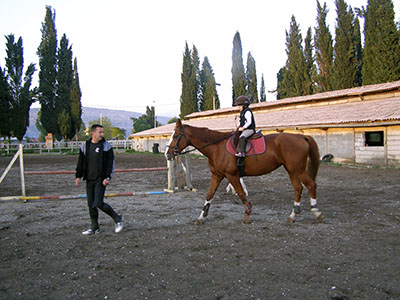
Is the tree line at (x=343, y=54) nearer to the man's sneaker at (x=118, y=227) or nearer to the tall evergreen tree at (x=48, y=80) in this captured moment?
the tall evergreen tree at (x=48, y=80)

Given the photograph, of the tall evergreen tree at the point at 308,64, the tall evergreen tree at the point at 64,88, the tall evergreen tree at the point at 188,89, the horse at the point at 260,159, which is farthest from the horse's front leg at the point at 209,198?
the tall evergreen tree at the point at 188,89

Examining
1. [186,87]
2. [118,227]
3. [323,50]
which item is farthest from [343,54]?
[118,227]

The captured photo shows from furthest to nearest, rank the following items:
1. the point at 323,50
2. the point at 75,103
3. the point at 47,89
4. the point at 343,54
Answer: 1. the point at 75,103
2. the point at 47,89
3. the point at 323,50
4. the point at 343,54

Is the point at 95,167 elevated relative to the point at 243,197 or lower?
elevated

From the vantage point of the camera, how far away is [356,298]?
3.33 meters

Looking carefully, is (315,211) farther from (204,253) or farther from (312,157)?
(204,253)

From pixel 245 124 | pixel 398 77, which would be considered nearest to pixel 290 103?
pixel 398 77

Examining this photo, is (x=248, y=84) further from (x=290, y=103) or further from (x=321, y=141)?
(x=321, y=141)

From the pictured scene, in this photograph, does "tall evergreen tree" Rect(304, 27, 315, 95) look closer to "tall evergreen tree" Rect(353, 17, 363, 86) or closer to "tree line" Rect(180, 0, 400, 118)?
"tree line" Rect(180, 0, 400, 118)

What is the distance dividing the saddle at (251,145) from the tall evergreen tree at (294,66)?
36.5 meters

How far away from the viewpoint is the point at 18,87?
4400cm

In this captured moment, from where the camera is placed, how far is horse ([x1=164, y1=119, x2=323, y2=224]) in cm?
661

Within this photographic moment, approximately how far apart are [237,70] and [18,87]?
3234 centimetres

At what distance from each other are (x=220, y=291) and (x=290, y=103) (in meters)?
29.2
